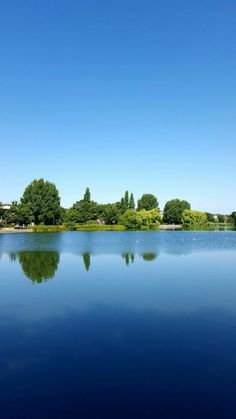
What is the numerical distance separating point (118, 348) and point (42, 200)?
280 ft

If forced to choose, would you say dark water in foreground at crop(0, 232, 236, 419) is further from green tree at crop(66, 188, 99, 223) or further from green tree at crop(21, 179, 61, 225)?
green tree at crop(66, 188, 99, 223)

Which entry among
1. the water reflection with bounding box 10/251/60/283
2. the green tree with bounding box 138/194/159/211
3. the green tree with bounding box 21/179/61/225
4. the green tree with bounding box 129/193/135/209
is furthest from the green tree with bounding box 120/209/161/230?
the water reflection with bounding box 10/251/60/283

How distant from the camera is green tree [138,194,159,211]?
501ft

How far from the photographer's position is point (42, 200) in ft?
303

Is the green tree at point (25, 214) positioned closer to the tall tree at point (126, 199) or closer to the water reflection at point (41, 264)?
the tall tree at point (126, 199)

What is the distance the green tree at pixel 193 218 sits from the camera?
141 meters

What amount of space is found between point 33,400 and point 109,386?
4.98 feet

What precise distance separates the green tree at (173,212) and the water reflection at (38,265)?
4675 inches

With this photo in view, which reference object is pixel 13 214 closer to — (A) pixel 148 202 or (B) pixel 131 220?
(B) pixel 131 220

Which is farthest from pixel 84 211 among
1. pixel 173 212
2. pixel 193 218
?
pixel 193 218

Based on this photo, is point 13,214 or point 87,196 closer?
point 13,214

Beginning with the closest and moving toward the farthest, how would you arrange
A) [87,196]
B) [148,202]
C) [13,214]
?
[13,214] < [87,196] < [148,202]

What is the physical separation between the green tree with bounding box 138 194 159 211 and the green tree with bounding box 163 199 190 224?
5.10m

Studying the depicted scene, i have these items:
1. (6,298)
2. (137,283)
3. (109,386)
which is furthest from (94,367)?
(137,283)
